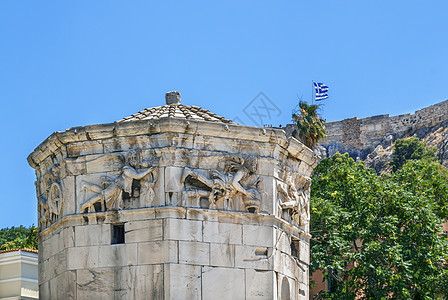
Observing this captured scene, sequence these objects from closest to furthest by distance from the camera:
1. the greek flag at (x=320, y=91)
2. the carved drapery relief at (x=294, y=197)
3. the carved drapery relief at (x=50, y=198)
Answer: the carved drapery relief at (x=50, y=198), the carved drapery relief at (x=294, y=197), the greek flag at (x=320, y=91)

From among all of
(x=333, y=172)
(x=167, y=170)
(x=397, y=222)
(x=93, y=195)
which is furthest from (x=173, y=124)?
(x=333, y=172)

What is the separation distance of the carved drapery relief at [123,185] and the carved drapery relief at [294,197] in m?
2.32

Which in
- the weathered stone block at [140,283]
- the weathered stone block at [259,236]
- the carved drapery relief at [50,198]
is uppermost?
the carved drapery relief at [50,198]

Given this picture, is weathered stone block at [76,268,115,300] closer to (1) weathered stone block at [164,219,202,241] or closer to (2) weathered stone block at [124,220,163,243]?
(2) weathered stone block at [124,220,163,243]

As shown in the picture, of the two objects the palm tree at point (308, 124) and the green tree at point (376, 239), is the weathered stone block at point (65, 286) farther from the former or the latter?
the palm tree at point (308, 124)

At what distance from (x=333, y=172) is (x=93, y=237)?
16.8 metres

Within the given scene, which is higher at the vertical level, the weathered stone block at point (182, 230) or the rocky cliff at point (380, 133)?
the rocky cliff at point (380, 133)

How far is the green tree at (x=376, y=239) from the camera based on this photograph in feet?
87.6

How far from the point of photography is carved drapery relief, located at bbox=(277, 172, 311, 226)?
16094 millimetres

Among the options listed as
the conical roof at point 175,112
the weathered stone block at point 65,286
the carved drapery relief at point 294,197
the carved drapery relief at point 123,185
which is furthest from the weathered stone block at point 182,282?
the conical roof at point 175,112

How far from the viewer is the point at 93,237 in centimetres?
1521

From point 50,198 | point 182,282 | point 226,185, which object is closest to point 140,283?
point 182,282

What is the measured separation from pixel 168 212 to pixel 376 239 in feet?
46.5

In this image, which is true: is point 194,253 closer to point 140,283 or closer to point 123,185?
point 140,283
